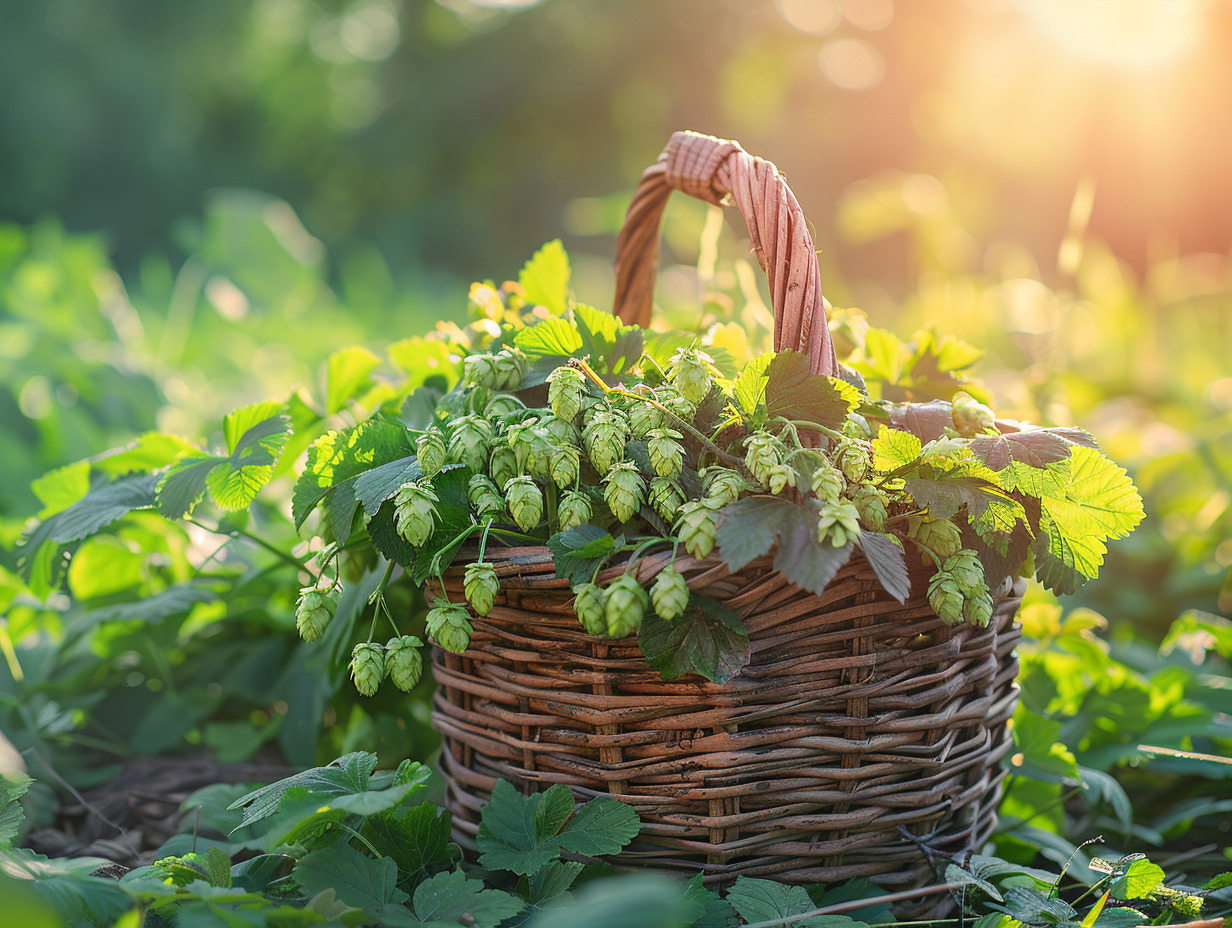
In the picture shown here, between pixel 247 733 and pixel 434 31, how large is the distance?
21.1 ft

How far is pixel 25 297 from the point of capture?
1.61 meters

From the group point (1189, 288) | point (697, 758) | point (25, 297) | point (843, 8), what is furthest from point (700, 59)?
point (697, 758)

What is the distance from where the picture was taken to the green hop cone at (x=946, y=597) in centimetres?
46

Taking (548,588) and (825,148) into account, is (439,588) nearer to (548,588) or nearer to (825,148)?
(548,588)

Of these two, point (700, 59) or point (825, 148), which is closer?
point (825, 148)

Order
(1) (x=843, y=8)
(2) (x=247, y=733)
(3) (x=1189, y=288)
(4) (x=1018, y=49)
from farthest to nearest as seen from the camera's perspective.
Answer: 1. (1) (x=843, y=8)
2. (4) (x=1018, y=49)
3. (3) (x=1189, y=288)
4. (2) (x=247, y=733)

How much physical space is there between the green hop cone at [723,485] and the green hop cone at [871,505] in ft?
0.23

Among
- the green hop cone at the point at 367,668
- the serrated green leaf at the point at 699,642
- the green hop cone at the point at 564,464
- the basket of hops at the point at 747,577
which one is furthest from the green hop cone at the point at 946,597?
the green hop cone at the point at 367,668

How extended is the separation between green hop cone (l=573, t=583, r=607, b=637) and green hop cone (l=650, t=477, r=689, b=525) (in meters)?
0.06

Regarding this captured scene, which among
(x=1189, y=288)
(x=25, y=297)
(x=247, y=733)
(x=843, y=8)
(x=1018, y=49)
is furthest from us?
(x=843, y=8)

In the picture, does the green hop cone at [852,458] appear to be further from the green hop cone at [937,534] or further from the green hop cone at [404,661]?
the green hop cone at [404,661]

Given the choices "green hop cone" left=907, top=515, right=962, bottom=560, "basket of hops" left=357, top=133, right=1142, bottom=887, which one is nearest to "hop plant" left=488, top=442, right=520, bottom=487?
"basket of hops" left=357, top=133, right=1142, bottom=887

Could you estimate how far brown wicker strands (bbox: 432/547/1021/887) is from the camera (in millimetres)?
478

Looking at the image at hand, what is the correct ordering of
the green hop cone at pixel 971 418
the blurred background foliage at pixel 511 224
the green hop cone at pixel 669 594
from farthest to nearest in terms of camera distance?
the blurred background foliage at pixel 511 224 → the green hop cone at pixel 971 418 → the green hop cone at pixel 669 594
